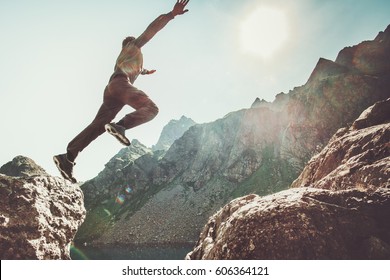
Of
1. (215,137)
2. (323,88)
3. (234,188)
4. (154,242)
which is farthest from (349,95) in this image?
(154,242)

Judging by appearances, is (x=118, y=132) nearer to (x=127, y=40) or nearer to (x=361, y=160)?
(x=127, y=40)

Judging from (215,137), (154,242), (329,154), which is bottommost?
(154,242)

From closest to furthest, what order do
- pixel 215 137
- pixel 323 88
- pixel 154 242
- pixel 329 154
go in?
1. pixel 329 154
2. pixel 323 88
3. pixel 154 242
4. pixel 215 137

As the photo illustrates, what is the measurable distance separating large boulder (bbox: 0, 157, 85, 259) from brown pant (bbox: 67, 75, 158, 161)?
3.23 metres

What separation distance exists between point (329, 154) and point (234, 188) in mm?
72462

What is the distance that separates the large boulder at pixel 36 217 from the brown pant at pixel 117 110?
3.23m

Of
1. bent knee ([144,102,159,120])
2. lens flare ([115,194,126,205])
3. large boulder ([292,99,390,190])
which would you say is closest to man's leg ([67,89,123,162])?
bent knee ([144,102,159,120])

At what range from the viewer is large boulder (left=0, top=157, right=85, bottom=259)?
7023 mm

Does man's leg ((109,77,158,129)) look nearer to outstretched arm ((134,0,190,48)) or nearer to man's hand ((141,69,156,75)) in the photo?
outstretched arm ((134,0,190,48))

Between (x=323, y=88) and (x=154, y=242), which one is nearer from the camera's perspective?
(x=323, y=88)

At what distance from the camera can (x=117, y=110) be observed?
19.1 ft
